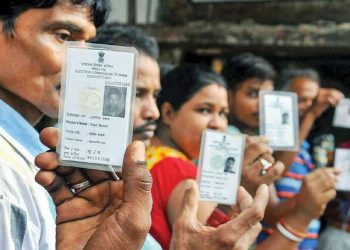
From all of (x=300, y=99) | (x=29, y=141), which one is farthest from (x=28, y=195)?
(x=300, y=99)

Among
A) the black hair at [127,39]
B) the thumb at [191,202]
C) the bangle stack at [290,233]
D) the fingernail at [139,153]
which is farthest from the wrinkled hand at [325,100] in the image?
the fingernail at [139,153]

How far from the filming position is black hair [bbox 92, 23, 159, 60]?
1.77m

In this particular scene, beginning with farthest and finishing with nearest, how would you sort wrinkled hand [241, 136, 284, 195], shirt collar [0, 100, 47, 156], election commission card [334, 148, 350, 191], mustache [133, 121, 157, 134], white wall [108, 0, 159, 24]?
white wall [108, 0, 159, 24]
election commission card [334, 148, 350, 191]
mustache [133, 121, 157, 134]
wrinkled hand [241, 136, 284, 195]
shirt collar [0, 100, 47, 156]

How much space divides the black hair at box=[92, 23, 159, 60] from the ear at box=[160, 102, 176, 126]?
207mm

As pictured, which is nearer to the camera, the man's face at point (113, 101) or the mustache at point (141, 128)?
the man's face at point (113, 101)

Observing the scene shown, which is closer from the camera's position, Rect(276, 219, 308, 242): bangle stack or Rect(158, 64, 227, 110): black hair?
Rect(276, 219, 308, 242): bangle stack

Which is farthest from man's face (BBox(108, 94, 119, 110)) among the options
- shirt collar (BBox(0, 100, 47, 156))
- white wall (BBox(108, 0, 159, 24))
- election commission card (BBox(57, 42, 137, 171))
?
white wall (BBox(108, 0, 159, 24))

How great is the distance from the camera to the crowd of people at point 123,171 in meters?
0.83

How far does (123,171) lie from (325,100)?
1784 mm

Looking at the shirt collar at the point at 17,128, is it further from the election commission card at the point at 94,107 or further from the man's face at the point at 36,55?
the election commission card at the point at 94,107

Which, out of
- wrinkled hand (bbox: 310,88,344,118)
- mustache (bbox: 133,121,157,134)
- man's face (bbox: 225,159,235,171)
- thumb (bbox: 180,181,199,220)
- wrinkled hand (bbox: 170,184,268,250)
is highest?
wrinkled hand (bbox: 310,88,344,118)

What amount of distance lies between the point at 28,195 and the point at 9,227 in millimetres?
75

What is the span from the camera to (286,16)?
175 inches

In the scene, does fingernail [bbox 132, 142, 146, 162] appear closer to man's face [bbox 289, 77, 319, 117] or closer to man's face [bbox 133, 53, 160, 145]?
man's face [bbox 133, 53, 160, 145]
